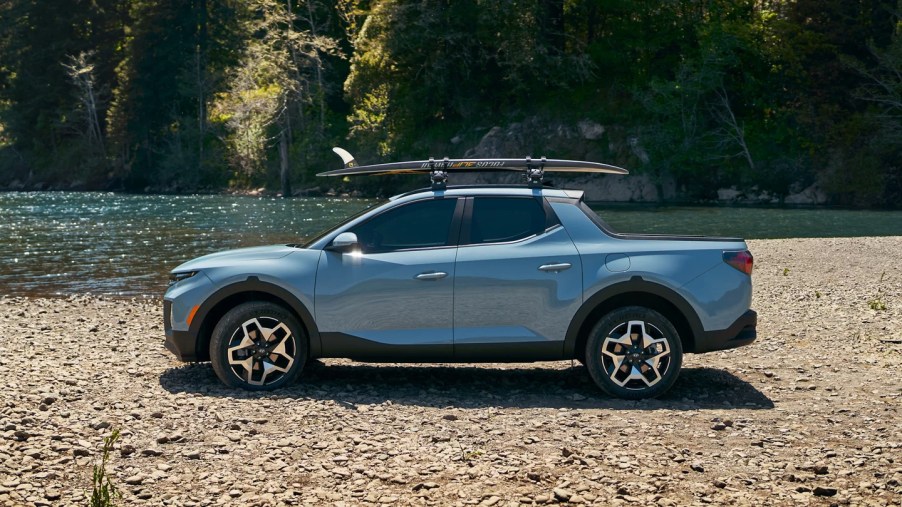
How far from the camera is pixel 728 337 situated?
8711 mm

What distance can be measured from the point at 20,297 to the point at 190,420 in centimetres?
1212

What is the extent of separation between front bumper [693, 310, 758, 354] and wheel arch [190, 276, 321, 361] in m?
3.15

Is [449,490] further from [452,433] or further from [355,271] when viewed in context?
[355,271]

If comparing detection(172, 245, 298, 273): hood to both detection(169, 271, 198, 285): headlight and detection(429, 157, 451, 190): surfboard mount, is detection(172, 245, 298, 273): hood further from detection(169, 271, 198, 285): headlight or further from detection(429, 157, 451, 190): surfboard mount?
detection(429, 157, 451, 190): surfboard mount

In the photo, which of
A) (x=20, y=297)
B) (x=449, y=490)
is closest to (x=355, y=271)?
(x=449, y=490)

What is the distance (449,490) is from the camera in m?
6.15

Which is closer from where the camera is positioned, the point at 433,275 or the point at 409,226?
the point at 433,275

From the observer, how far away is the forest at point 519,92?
46938 millimetres

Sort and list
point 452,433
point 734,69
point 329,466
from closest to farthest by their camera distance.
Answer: point 329,466 < point 452,433 < point 734,69

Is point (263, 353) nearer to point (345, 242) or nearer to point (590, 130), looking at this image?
point (345, 242)

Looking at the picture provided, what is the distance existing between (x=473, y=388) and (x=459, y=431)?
1.83m

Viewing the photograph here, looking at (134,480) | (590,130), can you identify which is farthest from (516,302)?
(590,130)

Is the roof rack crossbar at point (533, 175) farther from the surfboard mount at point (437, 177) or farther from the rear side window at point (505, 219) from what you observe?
the surfboard mount at point (437, 177)

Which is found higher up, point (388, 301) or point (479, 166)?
point (479, 166)
